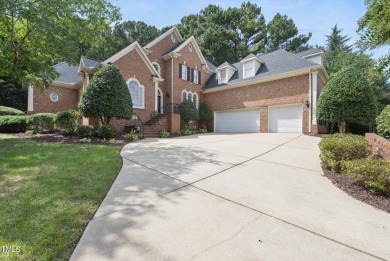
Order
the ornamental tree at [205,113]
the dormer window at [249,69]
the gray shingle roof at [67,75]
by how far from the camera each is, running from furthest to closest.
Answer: the ornamental tree at [205,113], the dormer window at [249,69], the gray shingle roof at [67,75]

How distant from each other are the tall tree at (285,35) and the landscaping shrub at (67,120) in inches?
1113

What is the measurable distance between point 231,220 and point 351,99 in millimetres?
10967

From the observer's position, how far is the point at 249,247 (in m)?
2.04

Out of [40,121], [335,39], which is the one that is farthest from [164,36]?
[335,39]

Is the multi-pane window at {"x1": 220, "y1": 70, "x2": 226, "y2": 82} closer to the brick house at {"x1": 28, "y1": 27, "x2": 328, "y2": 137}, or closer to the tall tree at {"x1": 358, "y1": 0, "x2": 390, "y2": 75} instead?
the brick house at {"x1": 28, "y1": 27, "x2": 328, "y2": 137}

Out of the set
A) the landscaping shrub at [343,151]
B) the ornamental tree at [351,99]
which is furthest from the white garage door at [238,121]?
the landscaping shrub at [343,151]

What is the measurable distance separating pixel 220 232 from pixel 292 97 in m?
13.4

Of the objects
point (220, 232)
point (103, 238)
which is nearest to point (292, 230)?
point (220, 232)

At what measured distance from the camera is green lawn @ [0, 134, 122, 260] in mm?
2055

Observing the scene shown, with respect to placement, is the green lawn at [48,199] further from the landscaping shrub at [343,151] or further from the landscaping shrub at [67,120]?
the landscaping shrub at [67,120]

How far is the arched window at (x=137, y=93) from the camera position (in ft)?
43.3

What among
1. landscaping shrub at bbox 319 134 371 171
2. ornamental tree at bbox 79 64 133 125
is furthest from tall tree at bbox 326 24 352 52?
ornamental tree at bbox 79 64 133 125

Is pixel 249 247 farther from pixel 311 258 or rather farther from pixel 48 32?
pixel 48 32

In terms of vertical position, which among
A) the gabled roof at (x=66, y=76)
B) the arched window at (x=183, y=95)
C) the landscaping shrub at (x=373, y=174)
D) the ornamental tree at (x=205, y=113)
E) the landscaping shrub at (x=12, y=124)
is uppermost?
the gabled roof at (x=66, y=76)
